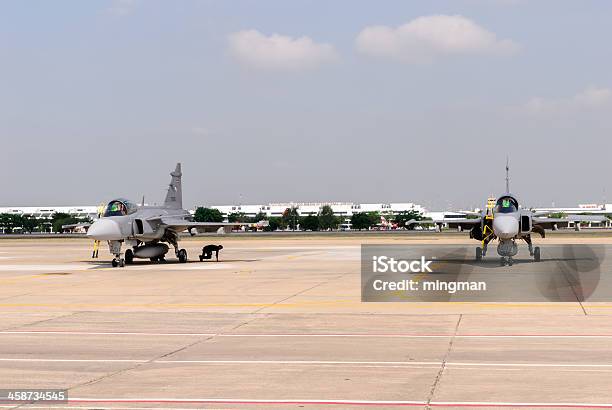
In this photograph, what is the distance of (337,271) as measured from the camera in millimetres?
34250

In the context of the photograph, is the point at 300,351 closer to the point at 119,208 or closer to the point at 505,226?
the point at 505,226

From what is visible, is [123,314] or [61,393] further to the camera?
[123,314]

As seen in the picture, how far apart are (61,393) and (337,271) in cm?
2499

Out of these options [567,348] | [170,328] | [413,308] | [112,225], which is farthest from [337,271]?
[567,348]

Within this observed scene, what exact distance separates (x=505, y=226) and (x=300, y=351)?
2250 cm

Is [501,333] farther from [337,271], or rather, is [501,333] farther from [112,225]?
[112,225]

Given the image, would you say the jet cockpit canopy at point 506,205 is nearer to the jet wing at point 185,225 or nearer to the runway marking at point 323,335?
the jet wing at point 185,225

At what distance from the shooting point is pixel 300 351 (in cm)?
1296

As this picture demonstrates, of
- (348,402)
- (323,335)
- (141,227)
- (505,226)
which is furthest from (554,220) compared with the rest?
(348,402)

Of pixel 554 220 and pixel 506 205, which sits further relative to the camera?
pixel 554 220

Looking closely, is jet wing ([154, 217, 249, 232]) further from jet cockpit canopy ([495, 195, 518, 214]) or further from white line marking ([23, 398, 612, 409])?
white line marking ([23, 398, 612, 409])

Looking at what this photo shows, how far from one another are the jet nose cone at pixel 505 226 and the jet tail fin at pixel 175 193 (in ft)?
65.7

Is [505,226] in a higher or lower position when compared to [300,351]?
higher

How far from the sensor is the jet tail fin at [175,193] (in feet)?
153
